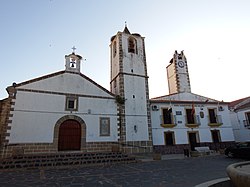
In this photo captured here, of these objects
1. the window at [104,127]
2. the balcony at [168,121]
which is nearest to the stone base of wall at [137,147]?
the window at [104,127]

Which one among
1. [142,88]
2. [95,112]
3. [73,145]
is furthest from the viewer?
[142,88]

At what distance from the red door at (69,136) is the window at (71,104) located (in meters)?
0.89

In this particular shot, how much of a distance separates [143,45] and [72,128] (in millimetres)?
Result: 10064

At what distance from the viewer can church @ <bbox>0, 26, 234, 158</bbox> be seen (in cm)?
1038

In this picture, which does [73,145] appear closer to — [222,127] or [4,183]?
[4,183]

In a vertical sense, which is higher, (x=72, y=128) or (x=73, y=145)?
(x=72, y=128)

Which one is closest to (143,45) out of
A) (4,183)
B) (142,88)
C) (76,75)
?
(142,88)

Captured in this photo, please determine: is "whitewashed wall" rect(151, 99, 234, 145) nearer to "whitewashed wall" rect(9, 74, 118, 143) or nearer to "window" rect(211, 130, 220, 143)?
"window" rect(211, 130, 220, 143)

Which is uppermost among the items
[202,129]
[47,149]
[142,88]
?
[142,88]

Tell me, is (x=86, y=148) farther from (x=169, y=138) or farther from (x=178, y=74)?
(x=178, y=74)

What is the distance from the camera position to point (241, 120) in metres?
19.1

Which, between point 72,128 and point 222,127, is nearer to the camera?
point 72,128

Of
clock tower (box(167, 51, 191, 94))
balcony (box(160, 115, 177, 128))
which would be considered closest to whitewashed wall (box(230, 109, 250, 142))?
clock tower (box(167, 51, 191, 94))

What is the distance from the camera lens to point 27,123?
33.8 ft
